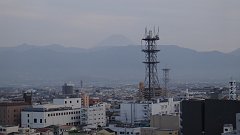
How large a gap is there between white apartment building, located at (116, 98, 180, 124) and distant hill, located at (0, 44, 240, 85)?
50.8 m

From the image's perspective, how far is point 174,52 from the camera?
89.7 m

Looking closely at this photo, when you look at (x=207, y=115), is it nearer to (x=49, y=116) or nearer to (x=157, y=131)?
(x=157, y=131)

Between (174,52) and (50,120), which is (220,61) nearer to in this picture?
(174,52)

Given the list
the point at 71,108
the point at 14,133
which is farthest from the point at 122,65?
the point at 14,133

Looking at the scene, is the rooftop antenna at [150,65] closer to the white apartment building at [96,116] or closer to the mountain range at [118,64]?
the white apartment building at [96,116]

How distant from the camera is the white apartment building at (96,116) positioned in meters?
20.7

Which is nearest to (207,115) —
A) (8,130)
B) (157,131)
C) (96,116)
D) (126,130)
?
(157,131)

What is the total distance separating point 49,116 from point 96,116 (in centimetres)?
210

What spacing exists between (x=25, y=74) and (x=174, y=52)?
3046 centimetres

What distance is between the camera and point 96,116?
69.2ft

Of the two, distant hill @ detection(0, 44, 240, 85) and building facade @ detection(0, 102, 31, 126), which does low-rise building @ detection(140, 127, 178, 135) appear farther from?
distant hill @ detection(0, 44, 240, 85)

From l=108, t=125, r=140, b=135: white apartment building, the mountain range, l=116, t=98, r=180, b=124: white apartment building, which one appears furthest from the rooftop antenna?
the mountain range

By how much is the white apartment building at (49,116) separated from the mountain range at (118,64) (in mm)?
49960

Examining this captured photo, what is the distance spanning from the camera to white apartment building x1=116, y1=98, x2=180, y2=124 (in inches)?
783
